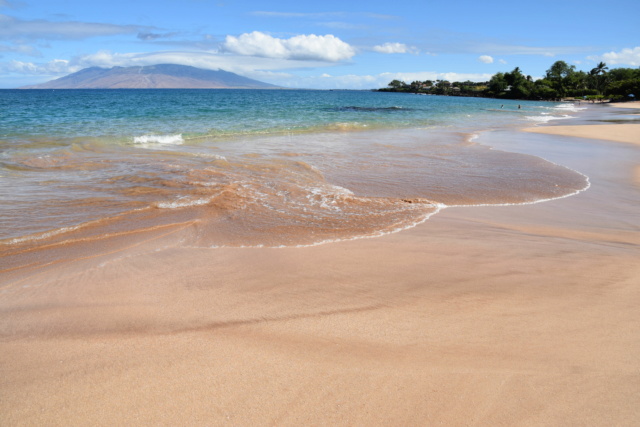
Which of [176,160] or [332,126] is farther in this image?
[332,126]

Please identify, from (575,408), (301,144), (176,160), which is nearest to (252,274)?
(575,408)

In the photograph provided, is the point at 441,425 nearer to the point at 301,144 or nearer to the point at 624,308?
the point at 624,308

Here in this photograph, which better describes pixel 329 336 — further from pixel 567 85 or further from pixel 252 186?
pixel 567 85

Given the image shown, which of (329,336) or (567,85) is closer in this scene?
(329,336)

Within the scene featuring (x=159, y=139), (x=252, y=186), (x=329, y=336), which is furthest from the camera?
(x=159, y=139)

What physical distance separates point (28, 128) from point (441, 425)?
2507cm

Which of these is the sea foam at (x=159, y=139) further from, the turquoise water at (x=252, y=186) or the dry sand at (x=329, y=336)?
the dry sand at (x=329, y=336)

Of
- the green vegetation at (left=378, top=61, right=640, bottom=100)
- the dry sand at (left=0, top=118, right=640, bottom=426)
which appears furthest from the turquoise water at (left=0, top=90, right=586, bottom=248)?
the green vegetation at (left=378, top=61, right=640, bottom=100)

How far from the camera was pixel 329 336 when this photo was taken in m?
3.07

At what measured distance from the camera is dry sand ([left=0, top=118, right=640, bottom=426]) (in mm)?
2379

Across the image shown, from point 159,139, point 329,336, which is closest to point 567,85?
point 159,139

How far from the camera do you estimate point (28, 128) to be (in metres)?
20.4

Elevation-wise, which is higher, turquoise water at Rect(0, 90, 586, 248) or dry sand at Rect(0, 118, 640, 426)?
turquoise water at Rect(0, 90, 586, 248)

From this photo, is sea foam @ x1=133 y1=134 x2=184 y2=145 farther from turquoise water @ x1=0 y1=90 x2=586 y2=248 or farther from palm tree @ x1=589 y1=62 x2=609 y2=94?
palm tree @ x1=589 y1=62 x2=609 y2=94
